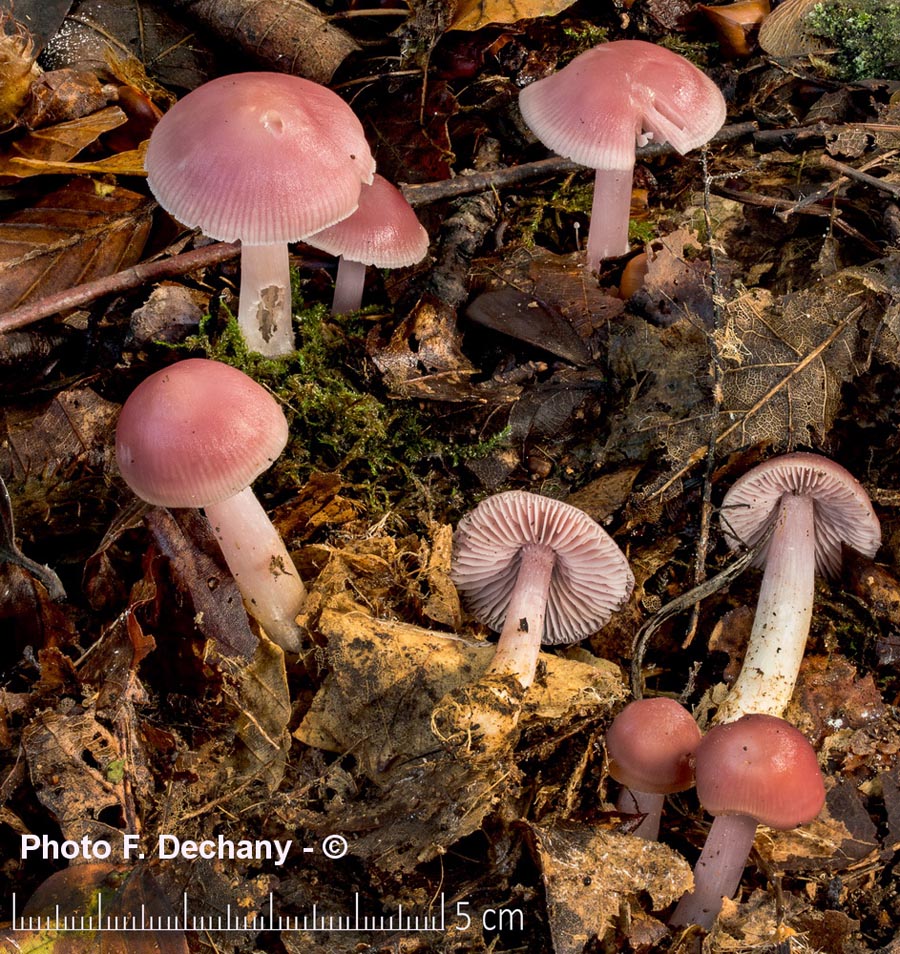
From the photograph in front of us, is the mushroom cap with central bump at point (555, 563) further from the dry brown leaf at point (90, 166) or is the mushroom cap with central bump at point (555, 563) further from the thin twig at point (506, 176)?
the dry brown leaf at point (90, 166)

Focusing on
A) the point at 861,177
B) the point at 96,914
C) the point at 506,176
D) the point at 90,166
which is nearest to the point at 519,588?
the point at 96,914

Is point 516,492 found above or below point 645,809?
above

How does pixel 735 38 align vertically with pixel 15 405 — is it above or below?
above

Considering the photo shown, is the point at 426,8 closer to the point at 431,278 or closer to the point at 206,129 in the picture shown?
the point at 431,278

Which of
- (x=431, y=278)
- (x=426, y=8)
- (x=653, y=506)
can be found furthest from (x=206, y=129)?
(x=653, y=506)

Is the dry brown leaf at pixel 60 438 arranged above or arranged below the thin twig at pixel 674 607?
above

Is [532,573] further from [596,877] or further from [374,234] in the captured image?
[374,234]

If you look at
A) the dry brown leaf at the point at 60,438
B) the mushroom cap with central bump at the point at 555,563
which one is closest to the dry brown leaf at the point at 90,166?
the dry brown leaf at the point at 60,438
